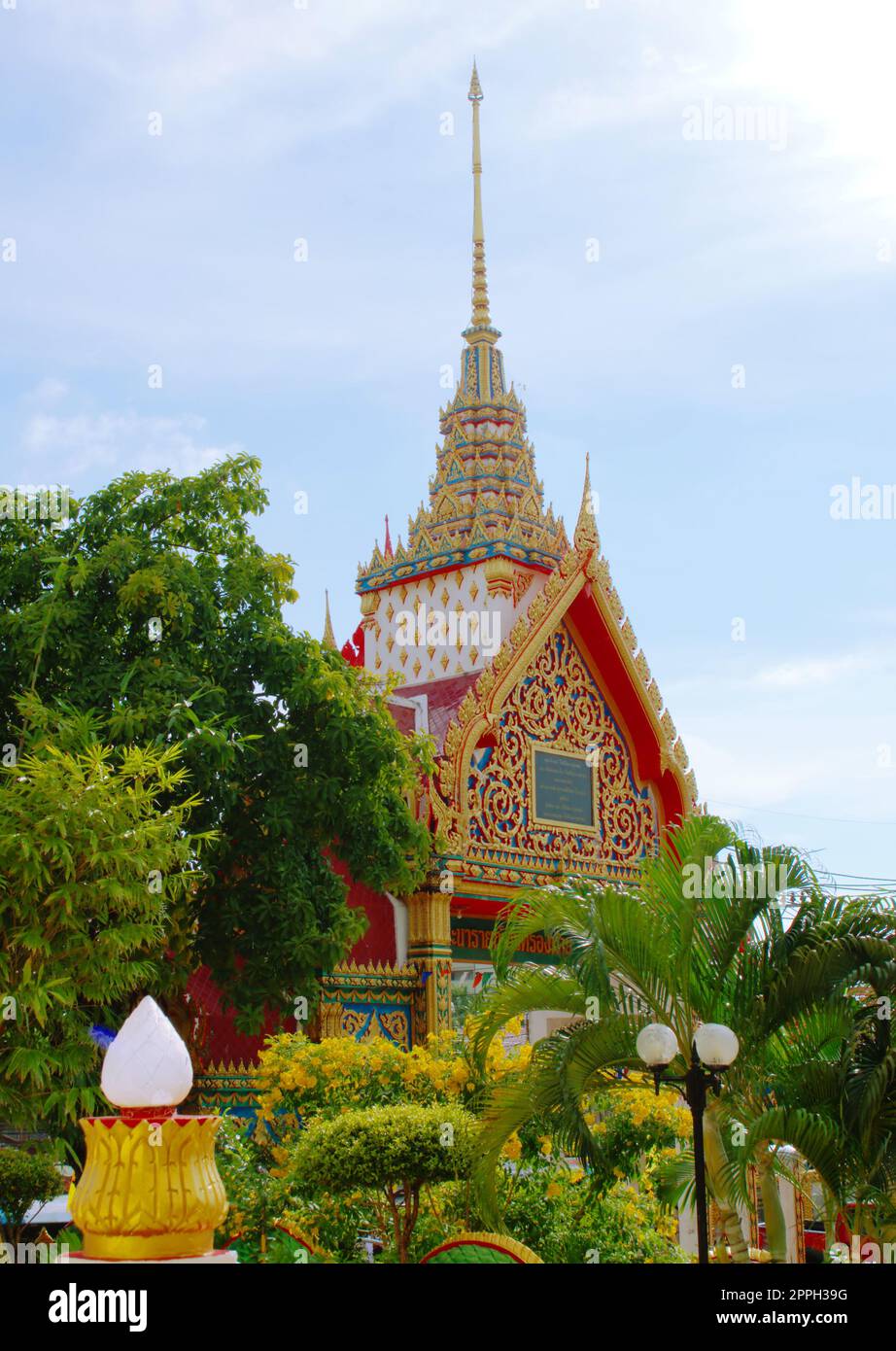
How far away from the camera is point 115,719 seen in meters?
12.3

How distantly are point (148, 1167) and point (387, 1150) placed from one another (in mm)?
4807

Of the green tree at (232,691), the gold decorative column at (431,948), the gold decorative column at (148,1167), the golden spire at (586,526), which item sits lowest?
the gold decorative column at (148,1167)

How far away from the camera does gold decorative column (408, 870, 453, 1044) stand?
1562 centimetres

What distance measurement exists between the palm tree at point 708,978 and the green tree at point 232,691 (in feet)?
12.7

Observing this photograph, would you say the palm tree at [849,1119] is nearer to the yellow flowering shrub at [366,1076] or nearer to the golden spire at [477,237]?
the yellow flowering shrub at [366,1076]

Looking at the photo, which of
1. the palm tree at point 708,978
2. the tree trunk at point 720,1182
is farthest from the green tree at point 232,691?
the tree trunk at point 720,1182

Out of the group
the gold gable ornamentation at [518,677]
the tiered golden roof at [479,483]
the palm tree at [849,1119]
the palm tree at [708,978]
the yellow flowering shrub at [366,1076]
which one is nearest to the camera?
the palm tree at [849,1119]

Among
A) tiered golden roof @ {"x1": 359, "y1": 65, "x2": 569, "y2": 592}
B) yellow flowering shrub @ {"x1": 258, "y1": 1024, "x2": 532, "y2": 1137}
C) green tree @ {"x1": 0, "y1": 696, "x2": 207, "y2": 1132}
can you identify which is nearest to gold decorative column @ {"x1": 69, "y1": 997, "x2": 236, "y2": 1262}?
green tree @ {"x1": 0, "y1": 696, "x2": 207, "y2": 1132}

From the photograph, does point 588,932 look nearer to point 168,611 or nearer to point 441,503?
point 168,611

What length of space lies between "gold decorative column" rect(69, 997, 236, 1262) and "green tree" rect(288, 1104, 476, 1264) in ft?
14.9

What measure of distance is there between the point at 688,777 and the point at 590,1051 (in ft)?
32.4

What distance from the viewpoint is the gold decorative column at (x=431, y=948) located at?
15617 mm

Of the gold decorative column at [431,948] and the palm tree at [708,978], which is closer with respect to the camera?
the palm tree at [708,978]
